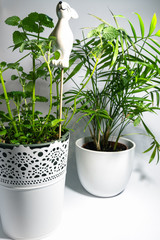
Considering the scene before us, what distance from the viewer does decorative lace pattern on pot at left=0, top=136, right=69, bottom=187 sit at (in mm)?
677

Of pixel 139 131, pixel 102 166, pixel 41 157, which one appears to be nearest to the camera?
pixel 41 157

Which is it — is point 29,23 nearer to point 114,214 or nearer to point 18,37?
point 18,37

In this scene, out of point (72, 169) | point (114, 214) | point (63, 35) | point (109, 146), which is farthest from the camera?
point (72, 169)

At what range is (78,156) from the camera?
0.94 m

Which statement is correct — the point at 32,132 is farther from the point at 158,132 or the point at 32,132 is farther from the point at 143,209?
the point at 158,132

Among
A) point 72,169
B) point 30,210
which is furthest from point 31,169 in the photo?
point 72,169

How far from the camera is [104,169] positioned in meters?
0.89

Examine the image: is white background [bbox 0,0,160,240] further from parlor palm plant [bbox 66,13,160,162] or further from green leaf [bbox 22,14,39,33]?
green leaf [bbox 22,14,39,33]

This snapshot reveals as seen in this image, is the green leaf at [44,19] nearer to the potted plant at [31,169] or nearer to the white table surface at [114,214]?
the potted plant at [31,169]

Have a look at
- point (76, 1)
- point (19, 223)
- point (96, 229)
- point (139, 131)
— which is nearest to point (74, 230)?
point (96, 229)

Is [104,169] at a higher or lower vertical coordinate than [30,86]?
lower

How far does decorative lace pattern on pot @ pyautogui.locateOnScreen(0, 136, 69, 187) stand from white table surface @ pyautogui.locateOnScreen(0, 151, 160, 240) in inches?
8.0

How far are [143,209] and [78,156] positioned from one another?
1.01 feet

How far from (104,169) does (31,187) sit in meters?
0.30
